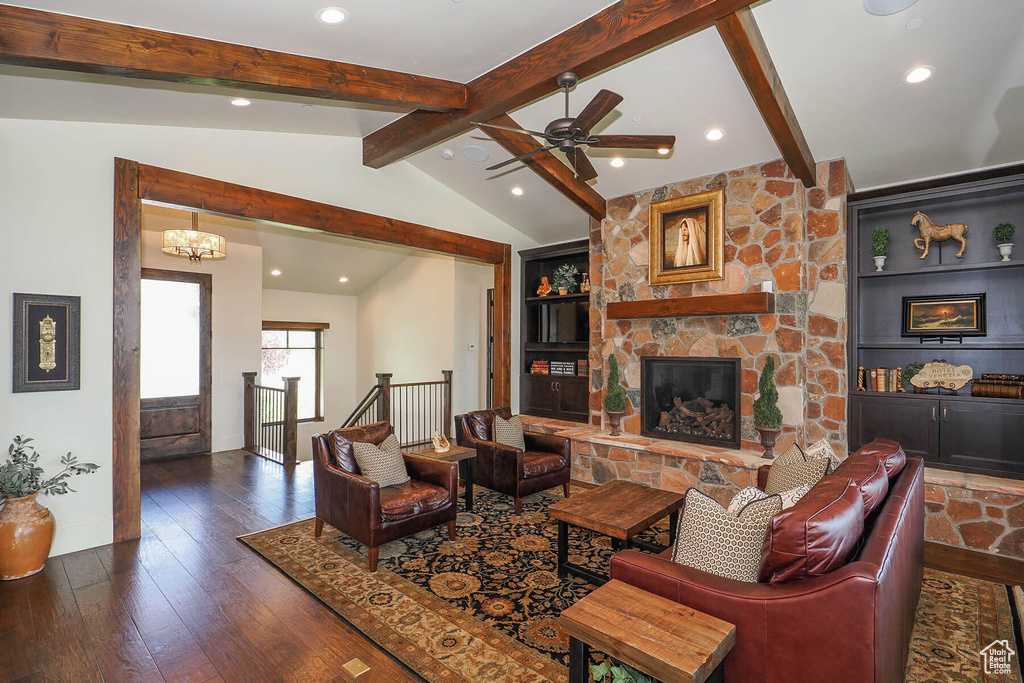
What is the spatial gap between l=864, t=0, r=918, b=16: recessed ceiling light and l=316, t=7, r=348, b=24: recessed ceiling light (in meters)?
3.06

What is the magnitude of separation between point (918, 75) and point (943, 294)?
218cm

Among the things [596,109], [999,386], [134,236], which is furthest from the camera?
[999,386]

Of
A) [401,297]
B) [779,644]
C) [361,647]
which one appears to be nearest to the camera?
[779,644]

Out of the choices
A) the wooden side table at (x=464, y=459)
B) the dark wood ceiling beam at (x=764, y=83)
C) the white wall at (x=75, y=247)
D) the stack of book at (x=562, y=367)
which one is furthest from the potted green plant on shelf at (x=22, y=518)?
the stack of book at (x=562, y=367)

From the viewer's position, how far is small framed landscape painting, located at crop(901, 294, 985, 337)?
14.7ft

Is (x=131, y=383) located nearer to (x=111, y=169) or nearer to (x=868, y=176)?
(x=111, y=169)

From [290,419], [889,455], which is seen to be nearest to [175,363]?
[290,419]

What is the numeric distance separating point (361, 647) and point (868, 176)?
18.3ft

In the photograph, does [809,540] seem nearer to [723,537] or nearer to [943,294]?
[723,537]

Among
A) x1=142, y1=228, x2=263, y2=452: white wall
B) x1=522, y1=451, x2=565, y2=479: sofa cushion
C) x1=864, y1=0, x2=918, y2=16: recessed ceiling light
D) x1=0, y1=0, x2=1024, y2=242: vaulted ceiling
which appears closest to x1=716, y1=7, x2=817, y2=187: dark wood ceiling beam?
x1=0, y1=0, x2=1024, y2=242: vaulted ceiling

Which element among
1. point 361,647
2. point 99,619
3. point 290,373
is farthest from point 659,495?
point 290,373

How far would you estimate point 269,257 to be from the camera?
8133 mm

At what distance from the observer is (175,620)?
286 centimetres

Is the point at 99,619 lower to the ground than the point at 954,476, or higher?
lower
